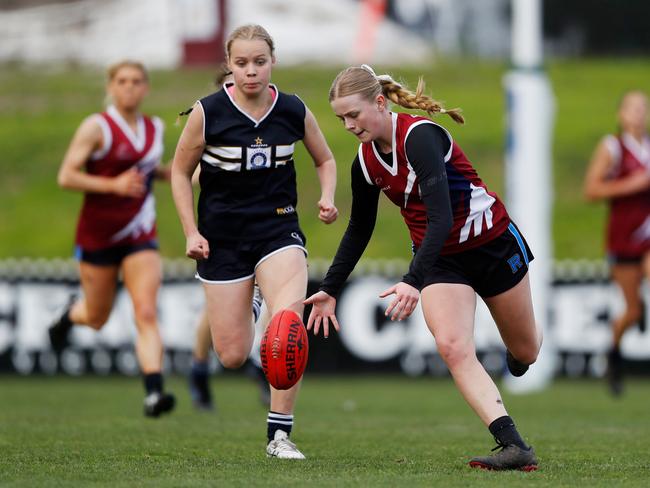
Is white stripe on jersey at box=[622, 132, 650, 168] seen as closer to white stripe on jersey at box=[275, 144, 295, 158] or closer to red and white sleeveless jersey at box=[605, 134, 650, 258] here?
red and white sleeveless jersey at box=[605, 134, 650, 258]

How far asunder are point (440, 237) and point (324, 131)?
18357 mm

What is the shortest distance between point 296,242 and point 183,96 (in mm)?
19357

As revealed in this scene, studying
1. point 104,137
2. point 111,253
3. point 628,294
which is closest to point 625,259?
point 628,294

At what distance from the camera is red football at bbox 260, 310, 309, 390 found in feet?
19.4

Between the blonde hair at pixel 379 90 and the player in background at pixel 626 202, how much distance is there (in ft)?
20.0

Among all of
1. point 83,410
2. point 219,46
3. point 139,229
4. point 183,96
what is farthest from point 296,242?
point 219,46

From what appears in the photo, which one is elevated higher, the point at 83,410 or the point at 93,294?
the point at 93,294

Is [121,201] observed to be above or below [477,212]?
below

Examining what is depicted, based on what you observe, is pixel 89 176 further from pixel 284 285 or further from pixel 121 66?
pixel 284 285

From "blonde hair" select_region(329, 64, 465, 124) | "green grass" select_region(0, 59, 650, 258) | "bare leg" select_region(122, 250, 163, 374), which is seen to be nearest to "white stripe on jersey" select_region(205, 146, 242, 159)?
"blonde hair" select_region(329, 64, 465, 124)

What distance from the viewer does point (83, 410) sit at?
384 inches

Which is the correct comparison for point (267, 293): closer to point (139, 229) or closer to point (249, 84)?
A: point (249, 84)

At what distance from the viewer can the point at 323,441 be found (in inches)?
281

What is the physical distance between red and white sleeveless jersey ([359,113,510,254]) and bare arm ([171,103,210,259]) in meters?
A: 0.93
